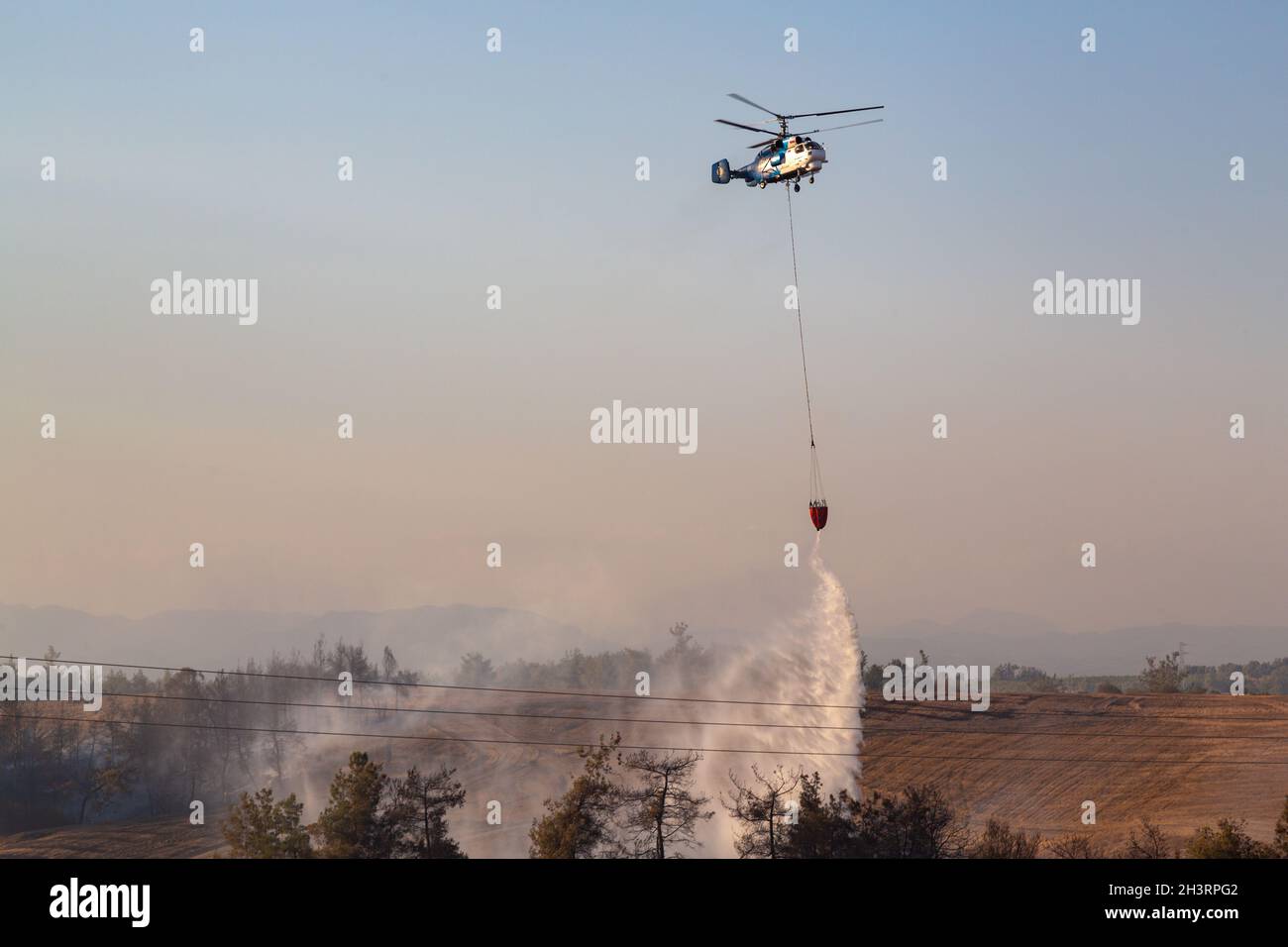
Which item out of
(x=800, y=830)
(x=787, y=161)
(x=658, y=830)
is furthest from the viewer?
(x=800, y=830)

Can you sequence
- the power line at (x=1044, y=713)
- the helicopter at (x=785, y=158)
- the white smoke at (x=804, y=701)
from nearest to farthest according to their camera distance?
the helicopter at (x=785, y=158) < the white smoke at (x=804, y=701) < the power line at (x=1044, y=713)

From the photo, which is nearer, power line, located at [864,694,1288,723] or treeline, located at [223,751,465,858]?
treeline, located at [223,751,465,858]

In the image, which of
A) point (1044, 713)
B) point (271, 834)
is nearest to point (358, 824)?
point (271, 834)

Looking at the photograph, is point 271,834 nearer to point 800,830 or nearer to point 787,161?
point 800,830

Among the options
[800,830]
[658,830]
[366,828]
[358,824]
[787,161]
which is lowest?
[366,828]

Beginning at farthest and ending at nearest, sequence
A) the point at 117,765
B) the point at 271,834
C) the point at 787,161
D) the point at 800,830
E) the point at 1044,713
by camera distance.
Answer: the point at 117,765
the point at 1044,713
the point at 271,834
the point at 800,830
the point at 787,161

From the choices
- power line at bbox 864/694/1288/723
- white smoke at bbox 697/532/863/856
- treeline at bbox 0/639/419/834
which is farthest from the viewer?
treeline at bbox 0/639/419/834

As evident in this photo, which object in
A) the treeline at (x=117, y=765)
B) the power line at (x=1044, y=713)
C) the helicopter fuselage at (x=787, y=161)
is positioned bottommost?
the treeline at (x=117, y=765)

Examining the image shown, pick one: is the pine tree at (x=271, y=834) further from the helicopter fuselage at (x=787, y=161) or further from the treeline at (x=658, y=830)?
the helicopter fuselage at (x=787, y=161)

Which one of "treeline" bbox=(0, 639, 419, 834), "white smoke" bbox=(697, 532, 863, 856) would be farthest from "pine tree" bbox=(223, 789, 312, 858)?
"treeline" bbox=(0, 639, 419, 834)

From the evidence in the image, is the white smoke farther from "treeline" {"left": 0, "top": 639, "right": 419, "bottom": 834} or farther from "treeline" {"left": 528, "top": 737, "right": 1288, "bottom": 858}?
"treeline" {"left": 0, "top": 639, "right": 419, "bottom": 834}

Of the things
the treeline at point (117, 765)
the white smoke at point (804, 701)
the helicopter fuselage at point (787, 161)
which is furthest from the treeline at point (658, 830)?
the treeline at point (117, 765)
